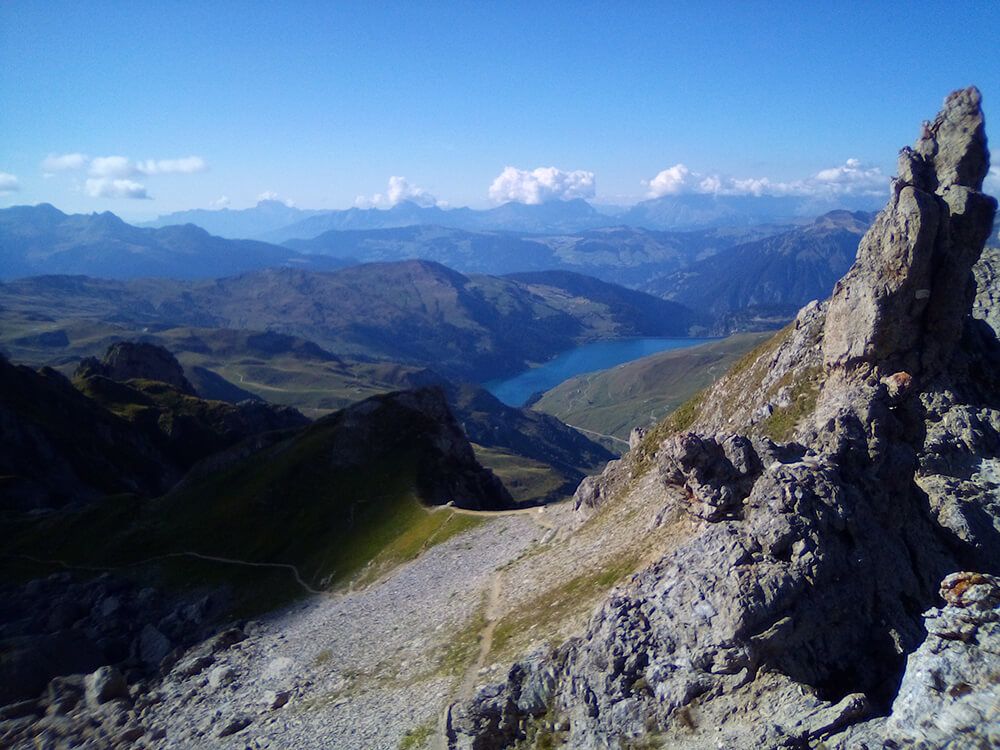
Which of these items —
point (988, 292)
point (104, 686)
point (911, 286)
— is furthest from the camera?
point (988, 292)

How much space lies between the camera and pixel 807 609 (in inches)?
1157

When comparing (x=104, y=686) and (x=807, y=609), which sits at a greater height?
(x=807, y=609)

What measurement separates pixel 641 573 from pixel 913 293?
3488 centimetres

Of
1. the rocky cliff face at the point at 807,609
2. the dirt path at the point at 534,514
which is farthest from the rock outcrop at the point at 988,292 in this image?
the dirt path at the point at 534,514

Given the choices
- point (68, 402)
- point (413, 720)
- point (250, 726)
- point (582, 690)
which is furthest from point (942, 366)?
point (68, 402)

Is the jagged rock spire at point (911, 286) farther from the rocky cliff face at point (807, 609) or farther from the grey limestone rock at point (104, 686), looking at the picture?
the grey limestone rock at point (104, 686)

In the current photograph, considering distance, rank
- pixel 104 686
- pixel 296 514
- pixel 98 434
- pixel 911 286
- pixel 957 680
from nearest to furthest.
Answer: pixel 957 680 < pixel 911 286 < pixel 104 686 < pixel 296 514 < pixel 98 434

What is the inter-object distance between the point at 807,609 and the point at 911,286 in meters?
34.5

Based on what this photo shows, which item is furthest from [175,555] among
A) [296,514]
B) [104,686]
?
[104,686]

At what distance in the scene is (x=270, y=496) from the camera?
9394 centimetres

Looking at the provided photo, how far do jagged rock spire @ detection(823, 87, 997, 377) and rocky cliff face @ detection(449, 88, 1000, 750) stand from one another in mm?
1834

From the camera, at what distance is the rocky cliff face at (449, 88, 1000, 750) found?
2358 centimetres

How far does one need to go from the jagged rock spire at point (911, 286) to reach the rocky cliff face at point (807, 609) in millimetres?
1834

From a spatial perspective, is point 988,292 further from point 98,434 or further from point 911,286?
point 98,434
